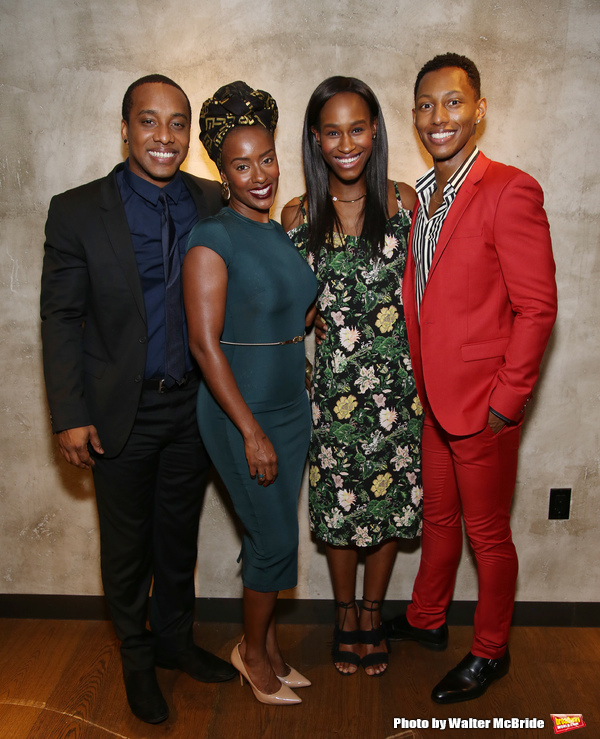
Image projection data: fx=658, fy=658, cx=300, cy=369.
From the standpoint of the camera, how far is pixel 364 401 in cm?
223

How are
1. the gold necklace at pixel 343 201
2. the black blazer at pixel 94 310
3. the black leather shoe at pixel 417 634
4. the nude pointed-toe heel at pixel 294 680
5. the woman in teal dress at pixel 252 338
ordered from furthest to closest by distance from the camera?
1. the black leather shoe at pixel 417 634
2. the nude pointed-toe heel at pixel 294 680
3. the gold necklace at pixel 343 201
4. the black blazer at pixel 94 310
5. the woman in teal dress at pixel 252 338

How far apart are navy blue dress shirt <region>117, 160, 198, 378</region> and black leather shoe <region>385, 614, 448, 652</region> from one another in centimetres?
142

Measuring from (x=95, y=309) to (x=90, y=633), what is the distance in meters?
1.47

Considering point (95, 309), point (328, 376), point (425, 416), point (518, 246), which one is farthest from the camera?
point (425, 416)

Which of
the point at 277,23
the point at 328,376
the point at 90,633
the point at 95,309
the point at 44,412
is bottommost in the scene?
the point at 90,633

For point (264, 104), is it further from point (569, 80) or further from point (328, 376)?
point (569, 80)

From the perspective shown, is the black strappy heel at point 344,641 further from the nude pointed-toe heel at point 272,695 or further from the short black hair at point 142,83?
the short black hair at point 142,83

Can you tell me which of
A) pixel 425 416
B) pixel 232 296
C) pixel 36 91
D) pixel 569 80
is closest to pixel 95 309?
pixel 232 296

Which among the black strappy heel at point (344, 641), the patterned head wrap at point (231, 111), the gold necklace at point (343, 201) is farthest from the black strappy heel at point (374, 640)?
the patterned head wrap at point (231, 111)

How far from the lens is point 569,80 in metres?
2.35

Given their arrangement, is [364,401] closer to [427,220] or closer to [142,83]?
[427,220]

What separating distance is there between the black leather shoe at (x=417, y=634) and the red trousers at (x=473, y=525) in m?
0.03

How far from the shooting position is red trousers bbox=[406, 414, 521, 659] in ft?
7.13

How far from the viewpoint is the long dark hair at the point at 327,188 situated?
217 centimetres
